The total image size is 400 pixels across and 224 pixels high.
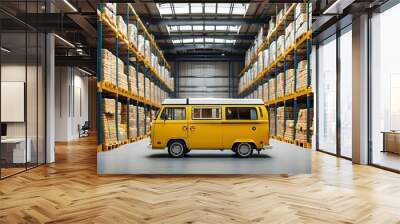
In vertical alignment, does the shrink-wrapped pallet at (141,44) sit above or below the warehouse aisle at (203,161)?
above

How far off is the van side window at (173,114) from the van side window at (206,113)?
20 cm

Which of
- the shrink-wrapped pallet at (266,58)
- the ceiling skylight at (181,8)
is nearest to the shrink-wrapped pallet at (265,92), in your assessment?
the shrink-wrapped pallet at (266,58)

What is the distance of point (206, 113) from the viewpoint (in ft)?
21.4

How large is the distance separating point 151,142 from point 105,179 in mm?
1313

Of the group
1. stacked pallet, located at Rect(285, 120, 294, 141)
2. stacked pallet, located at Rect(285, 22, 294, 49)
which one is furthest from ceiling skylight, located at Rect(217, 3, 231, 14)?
stacked pallet, located at Rect(285, 120, 294, 141)

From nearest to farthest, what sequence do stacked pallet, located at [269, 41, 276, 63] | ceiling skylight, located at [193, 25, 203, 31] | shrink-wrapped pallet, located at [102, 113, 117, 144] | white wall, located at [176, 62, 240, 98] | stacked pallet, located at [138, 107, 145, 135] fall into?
1. shrink-wrapped pallet, located at [102, 113, 117, 144]
2. white wall, located at [176, 62, 240, 98]
3. stacked pallet, located at [138, 107, 145, 135]
4. ceiling skylight, located at [193, 25, 203, 31]
5. stacked pallet, located at [269, 41, 276, 63]

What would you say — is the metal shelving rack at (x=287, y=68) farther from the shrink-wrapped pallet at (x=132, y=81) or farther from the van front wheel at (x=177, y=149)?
the shrink-wrapped pallet at (x=132, y=81)

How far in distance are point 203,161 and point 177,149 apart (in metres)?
0.47

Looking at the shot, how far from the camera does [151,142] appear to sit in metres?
6.34

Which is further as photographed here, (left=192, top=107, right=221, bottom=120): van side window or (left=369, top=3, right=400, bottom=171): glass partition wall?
(left=369, top=3, right=400, bottom=171): glass partition wall

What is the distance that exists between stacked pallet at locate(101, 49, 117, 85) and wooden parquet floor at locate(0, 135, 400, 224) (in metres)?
1.81

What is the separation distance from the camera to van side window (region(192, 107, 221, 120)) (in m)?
6.16

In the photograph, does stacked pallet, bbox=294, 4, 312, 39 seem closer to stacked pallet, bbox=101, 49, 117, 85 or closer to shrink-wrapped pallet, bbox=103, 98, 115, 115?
stacked pallet, bbox=101, 49, 117, 85

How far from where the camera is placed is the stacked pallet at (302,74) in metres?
7.15
